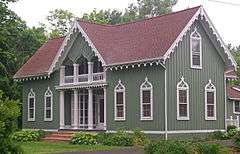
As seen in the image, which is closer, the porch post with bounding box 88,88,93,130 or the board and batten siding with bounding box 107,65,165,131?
the board and batten siding with bounding box 107,65,165,131

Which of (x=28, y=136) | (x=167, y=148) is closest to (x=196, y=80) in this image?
(x=28, y=136)

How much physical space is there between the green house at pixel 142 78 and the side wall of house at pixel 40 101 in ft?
0.27

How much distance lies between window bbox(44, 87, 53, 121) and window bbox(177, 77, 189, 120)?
37.7ft

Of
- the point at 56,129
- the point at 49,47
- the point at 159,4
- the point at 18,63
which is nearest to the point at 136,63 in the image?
the point at 56,129

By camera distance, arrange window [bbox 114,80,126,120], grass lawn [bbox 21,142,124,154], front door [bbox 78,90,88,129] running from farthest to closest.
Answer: front door [bbox 78,90,88,129], window [bbox 114,80,126,120], grass lawn [bbox 21,142,124,154]

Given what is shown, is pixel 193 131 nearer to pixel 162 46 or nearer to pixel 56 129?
pixel 162 46

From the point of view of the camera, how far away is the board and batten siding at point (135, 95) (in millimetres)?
29984

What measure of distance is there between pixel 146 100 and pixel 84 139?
14.6 feet

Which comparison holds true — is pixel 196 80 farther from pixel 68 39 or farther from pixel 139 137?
pixel 68 39

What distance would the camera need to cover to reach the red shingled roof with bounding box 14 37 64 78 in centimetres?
3866

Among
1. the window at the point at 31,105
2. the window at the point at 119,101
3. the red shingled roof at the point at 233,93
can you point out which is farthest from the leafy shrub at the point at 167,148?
the red shingled roof at the point at 233,93

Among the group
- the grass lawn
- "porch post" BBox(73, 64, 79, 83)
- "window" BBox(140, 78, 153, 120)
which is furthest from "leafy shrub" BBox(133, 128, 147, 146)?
"porch post" BBox(73, 64, 79, 83)

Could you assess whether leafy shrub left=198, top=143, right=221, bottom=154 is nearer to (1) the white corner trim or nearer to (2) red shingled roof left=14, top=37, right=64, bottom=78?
(1) the white corner trim

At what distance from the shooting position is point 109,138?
1183 inches
